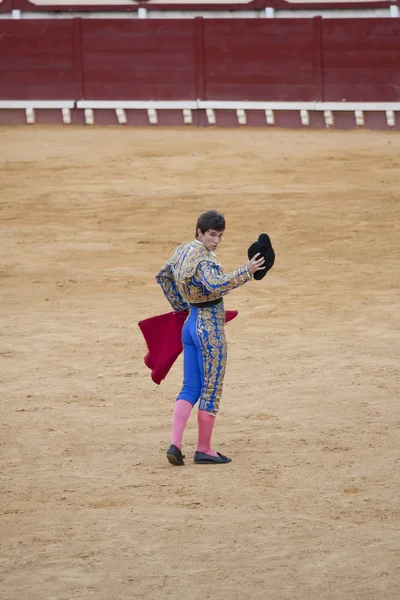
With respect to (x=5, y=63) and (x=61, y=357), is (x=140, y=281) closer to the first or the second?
(x=61, y=357)

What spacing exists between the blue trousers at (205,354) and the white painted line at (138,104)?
12839mm

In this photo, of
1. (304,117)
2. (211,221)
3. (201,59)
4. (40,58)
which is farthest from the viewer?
(40,58)

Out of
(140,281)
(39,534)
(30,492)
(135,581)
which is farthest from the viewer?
(140,281)

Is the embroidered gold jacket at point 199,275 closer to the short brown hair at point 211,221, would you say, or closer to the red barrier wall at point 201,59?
the short brown hair at point 211,221

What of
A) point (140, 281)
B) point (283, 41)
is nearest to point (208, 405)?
point (140, 281)

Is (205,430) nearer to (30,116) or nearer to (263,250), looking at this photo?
(263,250)

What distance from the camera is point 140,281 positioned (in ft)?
30.3

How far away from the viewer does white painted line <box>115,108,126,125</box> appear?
1756cm

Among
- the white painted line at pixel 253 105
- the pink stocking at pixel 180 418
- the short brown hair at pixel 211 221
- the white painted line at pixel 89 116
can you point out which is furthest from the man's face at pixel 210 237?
the white painted line at pixel 89 116

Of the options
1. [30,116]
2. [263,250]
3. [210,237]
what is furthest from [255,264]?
[30,116]

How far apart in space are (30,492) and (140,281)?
4.65 metres

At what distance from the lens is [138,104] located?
17.6 metres

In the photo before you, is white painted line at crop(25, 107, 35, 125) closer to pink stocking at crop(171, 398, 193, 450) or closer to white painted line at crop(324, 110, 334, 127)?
white painted line at crop(324, 110, 334, 127)

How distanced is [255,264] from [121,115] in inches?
526
